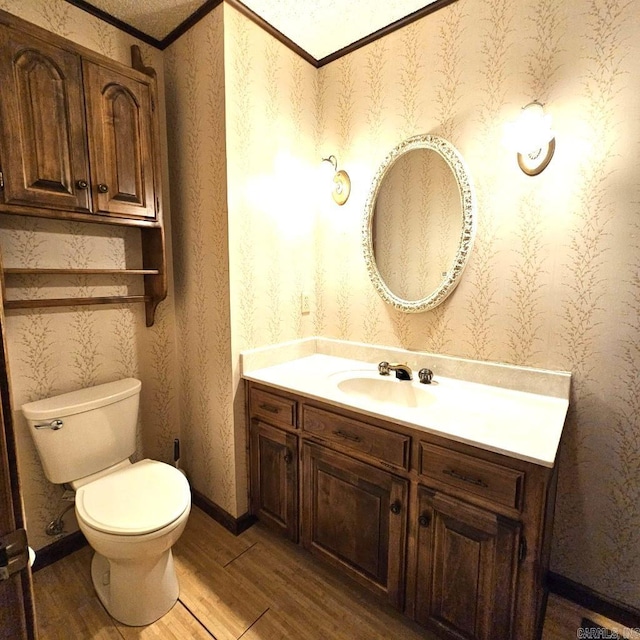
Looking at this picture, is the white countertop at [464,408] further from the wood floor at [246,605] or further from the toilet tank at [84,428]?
the wood floor at [246,605]

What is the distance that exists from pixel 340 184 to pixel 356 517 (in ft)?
5.21

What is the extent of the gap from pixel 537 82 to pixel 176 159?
5.51ft

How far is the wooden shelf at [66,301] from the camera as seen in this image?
1.46 metres

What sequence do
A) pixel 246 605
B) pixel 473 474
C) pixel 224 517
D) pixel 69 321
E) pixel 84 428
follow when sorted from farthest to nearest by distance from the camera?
pixel 224 517, pixel 69 321, pixel 84 428, pixel 246 605, pixel 473 474

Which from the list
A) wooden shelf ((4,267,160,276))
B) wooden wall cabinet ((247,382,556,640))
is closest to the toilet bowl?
wooden wall cabinet ((247,382,556,640))

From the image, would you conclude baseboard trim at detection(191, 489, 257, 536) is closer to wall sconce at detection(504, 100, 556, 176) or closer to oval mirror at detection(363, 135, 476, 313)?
oval mirror at detection(363, 135, 476, 313)

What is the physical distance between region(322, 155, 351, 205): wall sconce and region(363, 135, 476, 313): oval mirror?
167 mm

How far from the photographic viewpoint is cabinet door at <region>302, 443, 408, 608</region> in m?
1.28

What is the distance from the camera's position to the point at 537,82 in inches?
53.1

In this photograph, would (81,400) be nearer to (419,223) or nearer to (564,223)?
(419,223)

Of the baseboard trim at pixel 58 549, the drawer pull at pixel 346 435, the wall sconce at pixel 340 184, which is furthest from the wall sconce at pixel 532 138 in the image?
the baseboard trim at pixel 58 549

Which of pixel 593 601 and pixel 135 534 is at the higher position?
pixel 135 534

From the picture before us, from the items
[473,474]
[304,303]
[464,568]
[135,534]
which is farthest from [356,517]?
[304,303]

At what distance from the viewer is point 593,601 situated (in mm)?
1389
